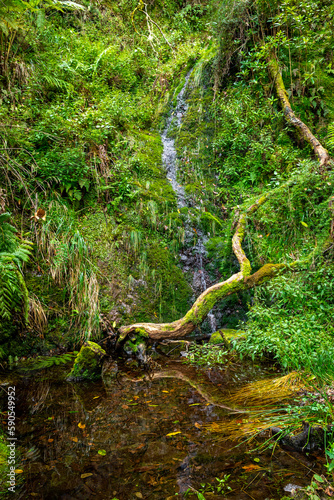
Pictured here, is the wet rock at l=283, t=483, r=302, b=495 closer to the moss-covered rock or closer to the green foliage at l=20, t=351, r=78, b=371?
the moss-covered rock

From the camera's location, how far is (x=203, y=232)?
6156 mm

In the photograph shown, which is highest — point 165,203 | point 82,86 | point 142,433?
point 82,86

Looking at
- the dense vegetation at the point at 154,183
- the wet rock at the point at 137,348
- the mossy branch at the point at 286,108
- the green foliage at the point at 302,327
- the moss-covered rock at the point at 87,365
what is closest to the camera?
the green foliage at the point at 302,327

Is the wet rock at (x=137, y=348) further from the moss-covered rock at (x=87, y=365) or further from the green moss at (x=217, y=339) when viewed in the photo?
the green moss at (x=217, y=339)

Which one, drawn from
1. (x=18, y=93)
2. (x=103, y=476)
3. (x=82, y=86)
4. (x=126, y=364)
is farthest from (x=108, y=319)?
(x=82, y=86)

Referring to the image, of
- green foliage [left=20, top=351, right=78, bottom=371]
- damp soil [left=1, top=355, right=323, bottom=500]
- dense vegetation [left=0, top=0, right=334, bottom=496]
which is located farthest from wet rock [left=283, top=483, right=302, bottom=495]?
green foliage [left=20, top=351, right=78, bottom=371]

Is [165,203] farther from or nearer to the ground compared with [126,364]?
farther from the ground

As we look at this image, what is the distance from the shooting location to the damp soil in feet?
6.45

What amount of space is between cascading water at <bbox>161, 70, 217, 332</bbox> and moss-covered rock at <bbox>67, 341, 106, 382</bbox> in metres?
2.24

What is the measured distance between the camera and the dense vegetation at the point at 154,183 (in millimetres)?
3424

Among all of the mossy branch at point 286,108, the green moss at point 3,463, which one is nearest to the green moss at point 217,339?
the green moss at point 3,463

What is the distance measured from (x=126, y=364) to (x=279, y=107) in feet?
21.2

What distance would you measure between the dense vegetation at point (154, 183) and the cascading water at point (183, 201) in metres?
0.16

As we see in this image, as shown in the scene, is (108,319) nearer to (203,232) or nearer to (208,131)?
(203,232)
